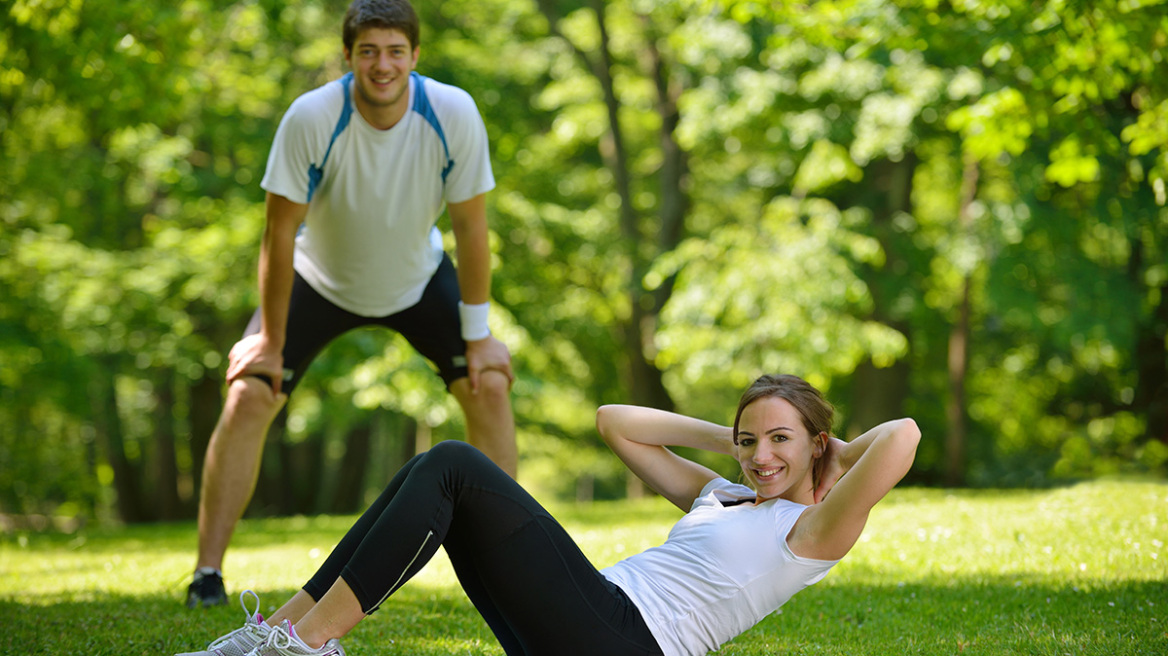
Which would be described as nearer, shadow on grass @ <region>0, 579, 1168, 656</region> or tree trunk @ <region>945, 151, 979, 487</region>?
shadow on grass @ <region>0, 579, 1168, 656</region>

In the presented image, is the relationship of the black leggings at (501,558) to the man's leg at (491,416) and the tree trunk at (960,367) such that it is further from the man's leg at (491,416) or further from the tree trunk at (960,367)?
the tree trunk at (960,367)

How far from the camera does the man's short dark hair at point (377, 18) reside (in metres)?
4.06

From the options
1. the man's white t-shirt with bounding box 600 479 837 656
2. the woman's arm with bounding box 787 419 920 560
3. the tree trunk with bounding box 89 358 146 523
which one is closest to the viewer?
the woman's arm with bounding box 787 419 920 560

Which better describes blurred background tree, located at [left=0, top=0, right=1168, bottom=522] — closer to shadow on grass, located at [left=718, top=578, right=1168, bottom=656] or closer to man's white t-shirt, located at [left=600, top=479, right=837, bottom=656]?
Result: shadow on grass, located at [left=718, top=578, right=1168, bottom=656]

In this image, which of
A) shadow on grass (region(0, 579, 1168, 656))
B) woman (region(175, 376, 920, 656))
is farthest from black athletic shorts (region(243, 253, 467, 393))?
woman (region(175, 376, 920, 656))

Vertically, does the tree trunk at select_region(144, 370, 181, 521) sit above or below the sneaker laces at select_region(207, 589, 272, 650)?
below

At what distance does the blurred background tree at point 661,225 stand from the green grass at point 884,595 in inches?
105

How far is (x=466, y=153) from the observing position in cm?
437

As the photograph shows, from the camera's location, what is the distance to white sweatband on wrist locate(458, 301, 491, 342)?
4613 mm

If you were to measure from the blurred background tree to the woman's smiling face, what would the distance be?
15.1 ft

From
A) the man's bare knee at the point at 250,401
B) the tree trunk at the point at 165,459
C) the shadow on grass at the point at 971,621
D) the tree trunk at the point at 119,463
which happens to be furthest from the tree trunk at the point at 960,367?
the tree trunk at the point at 119,463

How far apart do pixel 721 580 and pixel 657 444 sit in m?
0.62

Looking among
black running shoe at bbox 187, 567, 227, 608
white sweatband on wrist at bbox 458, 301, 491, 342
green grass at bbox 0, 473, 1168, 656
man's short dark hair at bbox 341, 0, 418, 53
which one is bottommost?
green grass at bbox 0, 473, 1168, 656

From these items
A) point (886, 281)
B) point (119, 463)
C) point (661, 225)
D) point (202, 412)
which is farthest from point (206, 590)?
point (119, 463)
